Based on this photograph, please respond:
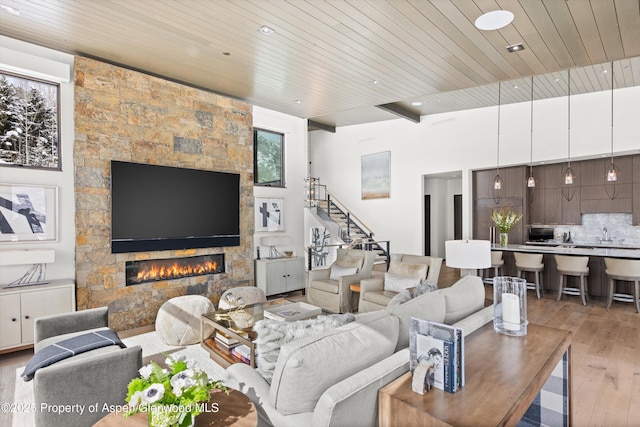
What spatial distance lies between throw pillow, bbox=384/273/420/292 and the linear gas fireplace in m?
2.77

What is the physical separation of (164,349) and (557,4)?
17.3ft

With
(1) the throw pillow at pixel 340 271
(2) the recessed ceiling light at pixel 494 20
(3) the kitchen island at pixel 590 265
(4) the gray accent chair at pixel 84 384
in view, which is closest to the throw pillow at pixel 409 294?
(4) the gray accent chair at pixel 84 384

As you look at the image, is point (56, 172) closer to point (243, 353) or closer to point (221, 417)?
point (243, 353)

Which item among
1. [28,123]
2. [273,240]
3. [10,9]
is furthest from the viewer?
[273,240]

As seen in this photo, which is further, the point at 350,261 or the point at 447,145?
the point at 447,145

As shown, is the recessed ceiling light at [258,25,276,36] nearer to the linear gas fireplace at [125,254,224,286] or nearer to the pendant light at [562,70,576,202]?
the linear gas fireplace at [125,254,224,286]

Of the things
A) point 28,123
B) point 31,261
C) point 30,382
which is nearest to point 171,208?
point 31,261

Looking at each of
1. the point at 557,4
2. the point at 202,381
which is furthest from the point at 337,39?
the point at 202,381

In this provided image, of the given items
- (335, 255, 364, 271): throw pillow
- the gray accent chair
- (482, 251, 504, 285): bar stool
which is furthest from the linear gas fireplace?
(482, 251, 504, 285): bar stool

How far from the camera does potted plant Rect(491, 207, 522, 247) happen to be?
7.29m

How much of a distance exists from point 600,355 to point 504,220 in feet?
15.3

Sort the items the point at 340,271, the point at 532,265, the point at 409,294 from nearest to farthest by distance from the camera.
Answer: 1. the point at 409,294
2. the point at 340,271
3. the point at 532,265

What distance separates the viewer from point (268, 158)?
718 centimetres

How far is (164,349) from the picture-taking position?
154 inches
